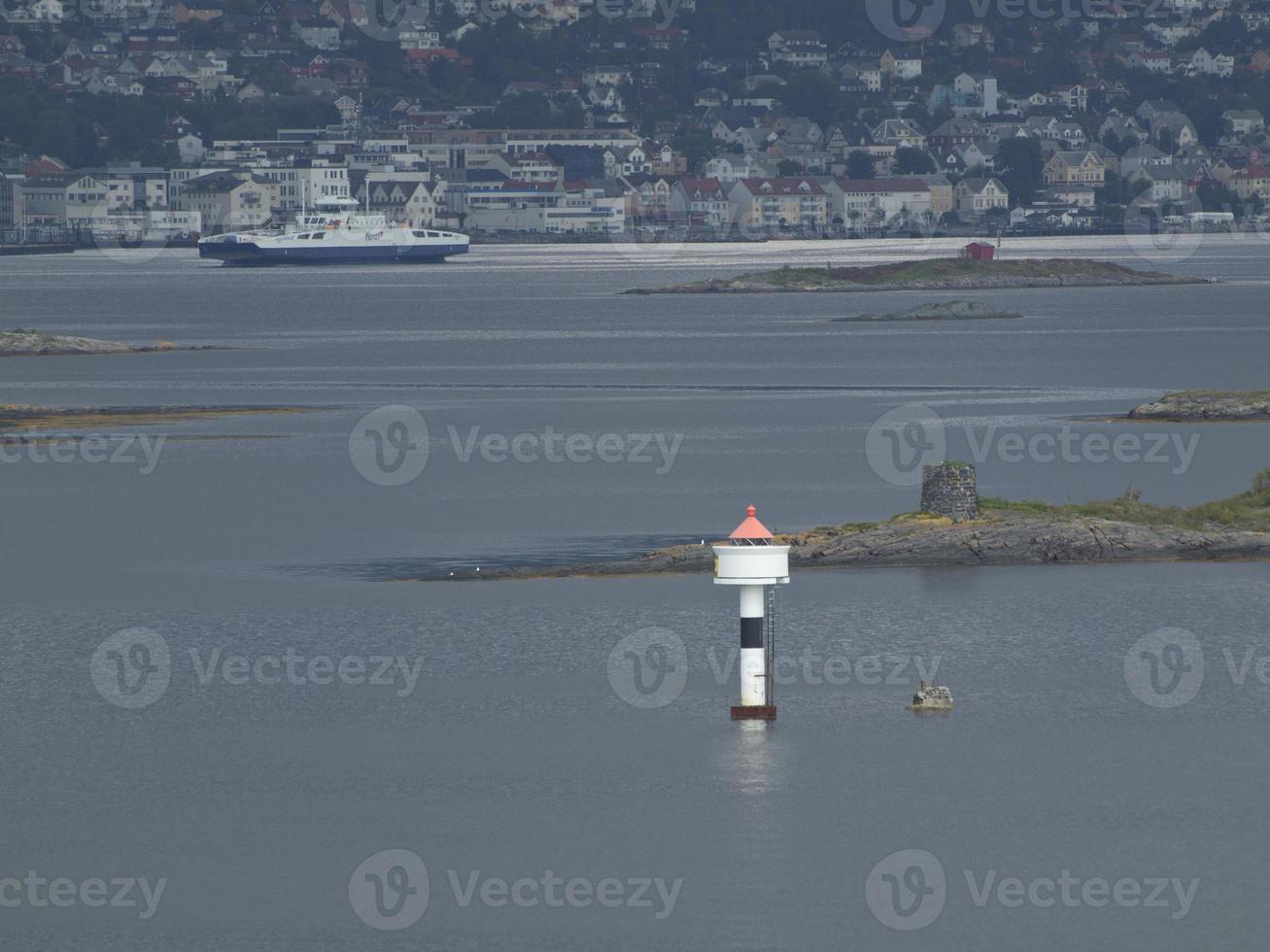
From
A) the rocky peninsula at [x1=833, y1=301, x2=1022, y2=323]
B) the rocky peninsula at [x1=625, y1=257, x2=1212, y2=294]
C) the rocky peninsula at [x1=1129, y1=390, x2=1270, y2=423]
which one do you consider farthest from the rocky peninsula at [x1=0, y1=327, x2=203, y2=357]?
the rocky peninsula at [x1=625, y1=257, x2=1212, y2=294]

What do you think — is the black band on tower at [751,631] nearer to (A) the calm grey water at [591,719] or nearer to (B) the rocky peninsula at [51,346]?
(A) the calm grey water at [591,719]

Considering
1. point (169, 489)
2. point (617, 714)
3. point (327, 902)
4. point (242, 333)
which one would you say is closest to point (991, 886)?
point (327, 902)

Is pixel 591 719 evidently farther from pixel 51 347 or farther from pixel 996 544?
pixel 51 347

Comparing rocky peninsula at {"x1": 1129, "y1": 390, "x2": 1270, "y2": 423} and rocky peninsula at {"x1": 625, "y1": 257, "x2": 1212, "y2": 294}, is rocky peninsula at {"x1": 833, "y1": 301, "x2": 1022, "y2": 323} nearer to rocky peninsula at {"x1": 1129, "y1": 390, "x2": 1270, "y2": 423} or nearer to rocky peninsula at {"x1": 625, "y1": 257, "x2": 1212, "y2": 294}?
rocky peninsula at {"x1": 625, "y1": 257, "x2": 1212, "y2": 294}

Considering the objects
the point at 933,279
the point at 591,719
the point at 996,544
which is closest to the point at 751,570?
the point at 591,719

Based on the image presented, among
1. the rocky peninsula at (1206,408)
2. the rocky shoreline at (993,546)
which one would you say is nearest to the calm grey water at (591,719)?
the rocky shoreline at (993,546)

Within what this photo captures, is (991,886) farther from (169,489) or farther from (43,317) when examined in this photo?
(43,317)
